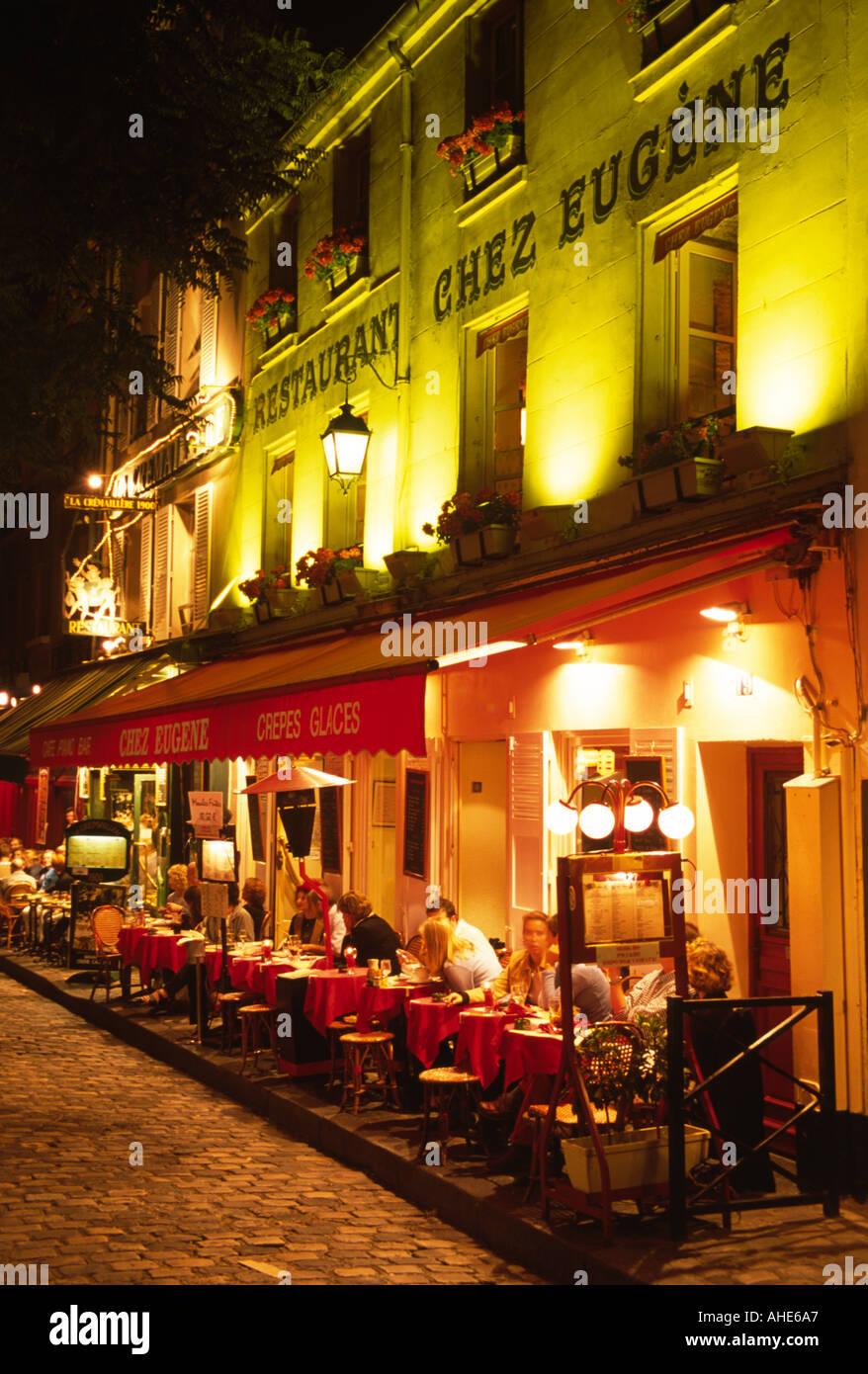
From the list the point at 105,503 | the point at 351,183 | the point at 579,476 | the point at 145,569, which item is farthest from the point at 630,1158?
the point at 145,569

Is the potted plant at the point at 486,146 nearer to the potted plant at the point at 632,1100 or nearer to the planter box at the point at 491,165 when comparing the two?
the planter box at the point at 491,165

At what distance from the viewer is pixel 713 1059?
7059 mm

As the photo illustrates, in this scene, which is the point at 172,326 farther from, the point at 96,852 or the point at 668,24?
the point at 668,24

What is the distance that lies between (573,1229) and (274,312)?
1318 cm

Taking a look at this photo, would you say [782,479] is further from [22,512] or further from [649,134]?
[22,512]

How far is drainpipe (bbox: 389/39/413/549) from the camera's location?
1352cm

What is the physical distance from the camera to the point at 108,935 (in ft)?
48.1

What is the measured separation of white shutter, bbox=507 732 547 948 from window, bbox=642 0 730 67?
5.25 meters

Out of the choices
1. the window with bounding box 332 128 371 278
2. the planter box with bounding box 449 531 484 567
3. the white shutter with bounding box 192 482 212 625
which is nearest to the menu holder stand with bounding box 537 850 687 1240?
the planter box with bounding box 449 531 484 567

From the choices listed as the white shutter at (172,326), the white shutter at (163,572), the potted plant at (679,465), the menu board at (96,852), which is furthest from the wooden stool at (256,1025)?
the white shutter at (172,326)
